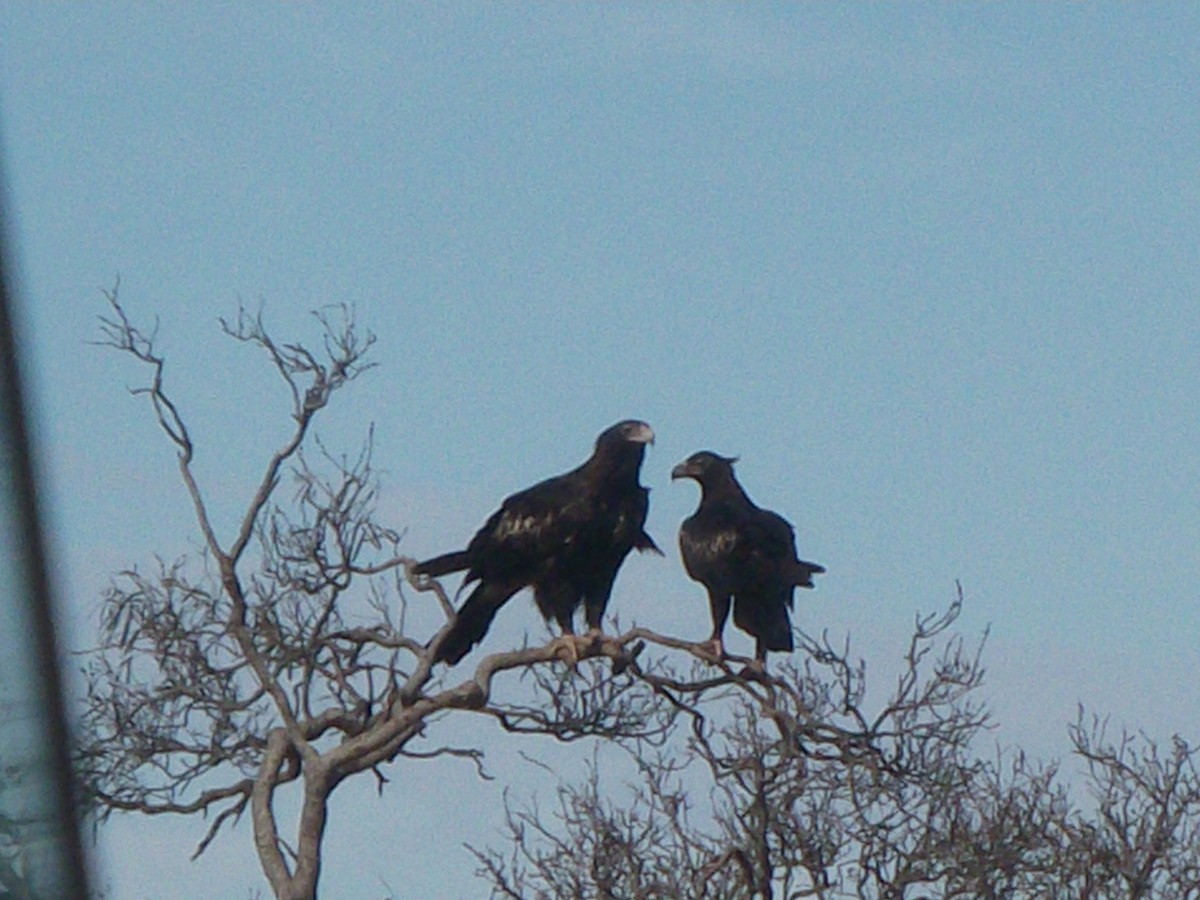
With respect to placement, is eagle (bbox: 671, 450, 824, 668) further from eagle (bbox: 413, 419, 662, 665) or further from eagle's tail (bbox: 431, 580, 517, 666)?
eagle's tail (bbox: 431, 580, 517, 666)

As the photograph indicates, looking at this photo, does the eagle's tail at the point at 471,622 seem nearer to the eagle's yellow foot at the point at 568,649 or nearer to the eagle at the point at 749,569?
the eagle's yellow foot at the point at 568,649

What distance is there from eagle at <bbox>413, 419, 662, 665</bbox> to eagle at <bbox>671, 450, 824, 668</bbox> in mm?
440

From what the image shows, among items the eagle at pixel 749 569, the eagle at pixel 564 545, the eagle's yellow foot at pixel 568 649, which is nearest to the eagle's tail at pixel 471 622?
the eagle at pixel 564 545

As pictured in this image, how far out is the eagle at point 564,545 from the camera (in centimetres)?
1120

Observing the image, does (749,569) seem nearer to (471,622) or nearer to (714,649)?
(714,649)

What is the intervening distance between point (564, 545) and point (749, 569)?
1086mm

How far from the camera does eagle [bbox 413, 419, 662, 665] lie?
36.8 ft

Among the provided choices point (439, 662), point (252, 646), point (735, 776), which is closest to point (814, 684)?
point (735, 776)

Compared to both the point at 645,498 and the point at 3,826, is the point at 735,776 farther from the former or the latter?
the point at 3,826

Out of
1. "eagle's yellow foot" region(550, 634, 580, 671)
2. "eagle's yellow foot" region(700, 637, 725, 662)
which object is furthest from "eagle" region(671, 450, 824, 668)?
"eagle's yellow foot" region(550, 634, 580, 671)

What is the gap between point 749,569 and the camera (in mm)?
11789

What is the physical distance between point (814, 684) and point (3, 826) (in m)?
8.89

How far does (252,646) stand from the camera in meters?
11.2

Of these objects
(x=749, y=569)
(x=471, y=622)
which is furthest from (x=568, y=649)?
(x=749, y=569)
